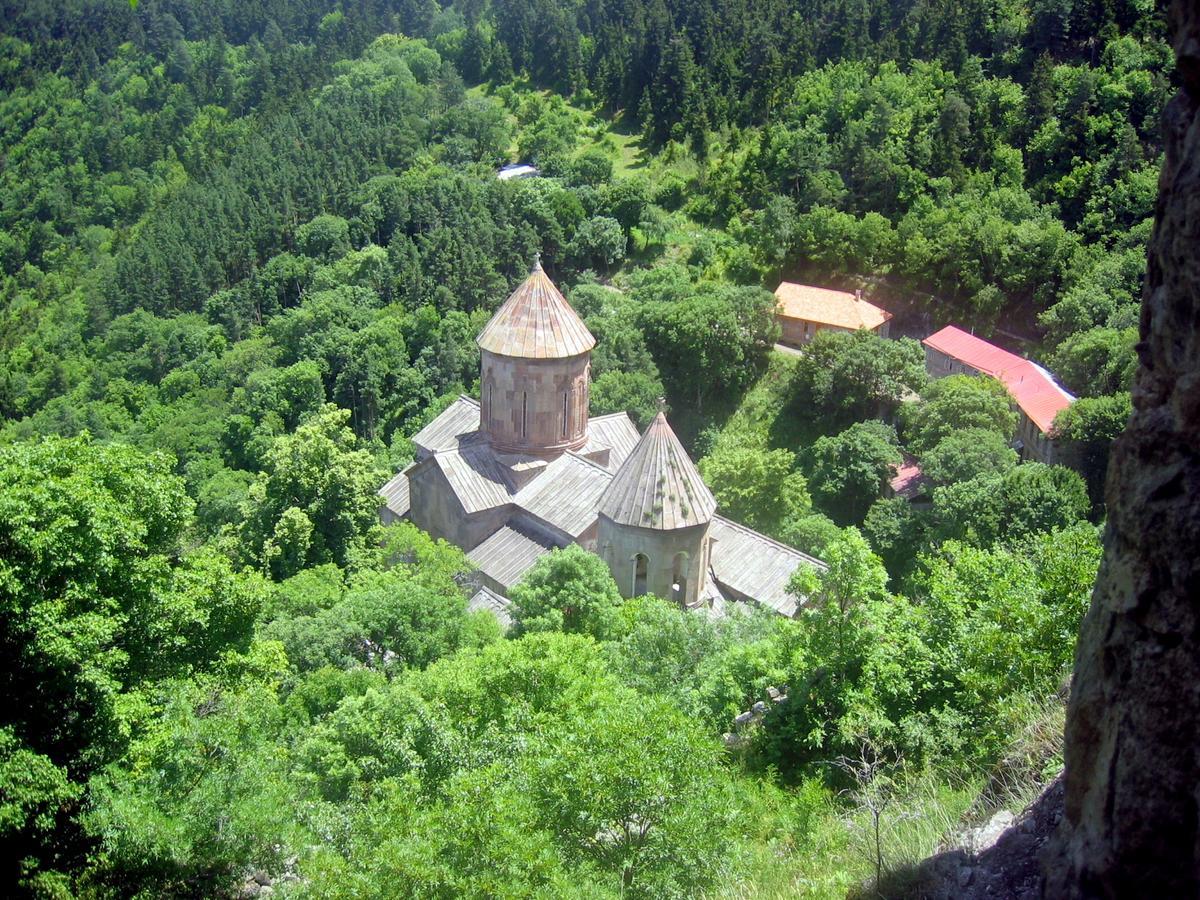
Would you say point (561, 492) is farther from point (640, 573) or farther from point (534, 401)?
point (640, 573)

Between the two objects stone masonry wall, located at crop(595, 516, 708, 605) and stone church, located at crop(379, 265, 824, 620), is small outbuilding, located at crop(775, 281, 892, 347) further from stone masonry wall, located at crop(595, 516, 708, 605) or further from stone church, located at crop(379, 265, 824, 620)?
stone masonry wall, located at crop(595, 516, 708, 605)

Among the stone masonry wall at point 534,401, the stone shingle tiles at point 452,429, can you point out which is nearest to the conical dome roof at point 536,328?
the stone masonry wall at point 534,401

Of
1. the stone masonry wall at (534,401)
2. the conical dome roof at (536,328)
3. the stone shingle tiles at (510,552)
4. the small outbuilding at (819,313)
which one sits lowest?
the small outbuilding at (819,313)

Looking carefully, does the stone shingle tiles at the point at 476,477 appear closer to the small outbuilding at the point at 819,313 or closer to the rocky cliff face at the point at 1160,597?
the small outbuilding at the point at 819,313

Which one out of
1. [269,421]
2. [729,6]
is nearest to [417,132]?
[729,6]

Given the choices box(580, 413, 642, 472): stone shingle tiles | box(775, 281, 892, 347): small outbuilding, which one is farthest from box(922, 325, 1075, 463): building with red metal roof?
box(580, 413, 642, 472): stone shingle tiles

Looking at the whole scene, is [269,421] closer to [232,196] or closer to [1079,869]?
[232,196]

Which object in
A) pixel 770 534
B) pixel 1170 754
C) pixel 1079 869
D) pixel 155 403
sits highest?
pixel 1170 754
